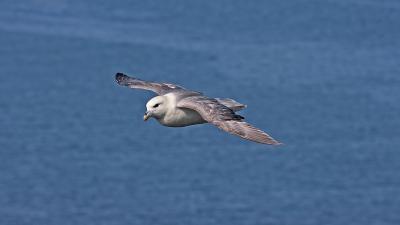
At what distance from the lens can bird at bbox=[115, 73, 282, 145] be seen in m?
15.0

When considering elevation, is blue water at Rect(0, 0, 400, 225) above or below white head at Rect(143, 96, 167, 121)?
above

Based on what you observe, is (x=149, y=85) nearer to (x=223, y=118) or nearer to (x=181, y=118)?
(x=181, y=118)

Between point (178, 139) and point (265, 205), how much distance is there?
6.24m

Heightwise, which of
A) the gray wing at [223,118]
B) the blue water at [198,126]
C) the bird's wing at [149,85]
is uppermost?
the blue water at [198,126]

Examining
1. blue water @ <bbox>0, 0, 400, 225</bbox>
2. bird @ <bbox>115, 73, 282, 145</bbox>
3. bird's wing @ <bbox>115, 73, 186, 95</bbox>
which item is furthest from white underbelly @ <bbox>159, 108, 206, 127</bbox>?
blue water @ <bbox>0, 0, 400, 225</bbox>

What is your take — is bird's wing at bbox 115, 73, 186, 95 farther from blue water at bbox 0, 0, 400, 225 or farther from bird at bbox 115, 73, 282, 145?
blue water at bbox 0, 0, 400, 225

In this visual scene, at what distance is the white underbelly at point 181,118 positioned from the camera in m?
16.0

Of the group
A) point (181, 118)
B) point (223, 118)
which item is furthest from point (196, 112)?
point (223, 118)

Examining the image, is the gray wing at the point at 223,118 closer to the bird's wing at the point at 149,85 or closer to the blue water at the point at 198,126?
the bird's wing at the point at 149,85

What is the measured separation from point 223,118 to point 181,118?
2.96ft

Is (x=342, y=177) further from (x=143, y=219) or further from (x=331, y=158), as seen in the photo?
(x=143, y=219)

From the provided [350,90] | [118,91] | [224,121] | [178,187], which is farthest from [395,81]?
[224,121]

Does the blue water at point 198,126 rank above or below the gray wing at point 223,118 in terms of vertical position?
above

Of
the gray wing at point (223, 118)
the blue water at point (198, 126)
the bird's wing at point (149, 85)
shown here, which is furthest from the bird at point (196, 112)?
the blue water at point (198, 126)
